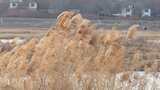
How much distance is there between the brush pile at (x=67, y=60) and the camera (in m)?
6.78

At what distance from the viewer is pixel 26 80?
22.6 feet

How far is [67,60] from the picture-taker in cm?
679

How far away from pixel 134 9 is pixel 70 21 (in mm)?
68328

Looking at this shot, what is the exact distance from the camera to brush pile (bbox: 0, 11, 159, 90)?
6777 mm

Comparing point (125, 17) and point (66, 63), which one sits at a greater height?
point (66, 63)

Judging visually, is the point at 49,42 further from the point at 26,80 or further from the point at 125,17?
the point at 125,17

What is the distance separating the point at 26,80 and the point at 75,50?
71 centimetres

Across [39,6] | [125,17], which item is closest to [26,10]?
[39,6]

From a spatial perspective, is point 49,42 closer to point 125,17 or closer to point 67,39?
point 67,39

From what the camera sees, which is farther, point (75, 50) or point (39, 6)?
point (39, 6)

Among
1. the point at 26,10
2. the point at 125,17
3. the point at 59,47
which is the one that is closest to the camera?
the point at 59,47

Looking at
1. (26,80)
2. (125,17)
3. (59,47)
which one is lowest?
(125,17)

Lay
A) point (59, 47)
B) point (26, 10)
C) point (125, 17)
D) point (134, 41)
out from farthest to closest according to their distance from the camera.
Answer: point (26, 10), point (125, 17), point (134, 41), point (59, 47)

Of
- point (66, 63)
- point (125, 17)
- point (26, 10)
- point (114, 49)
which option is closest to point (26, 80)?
point (66, 63)
